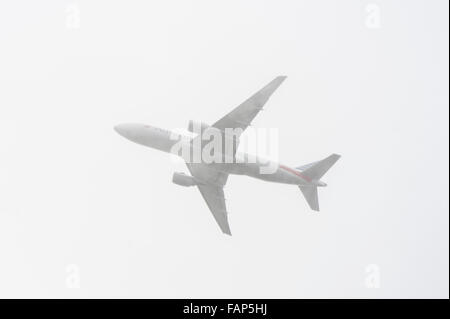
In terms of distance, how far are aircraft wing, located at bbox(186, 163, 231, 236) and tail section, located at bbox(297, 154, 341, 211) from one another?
31.5ft

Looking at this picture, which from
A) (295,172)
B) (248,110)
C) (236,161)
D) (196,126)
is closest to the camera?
(248,110)

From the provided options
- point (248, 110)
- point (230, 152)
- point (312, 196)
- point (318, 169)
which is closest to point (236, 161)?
point (230, 152)

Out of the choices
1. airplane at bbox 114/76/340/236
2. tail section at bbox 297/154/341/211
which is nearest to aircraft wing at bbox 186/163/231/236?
airplane at bbox 114/76/340/236

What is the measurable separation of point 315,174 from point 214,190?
12796 mm

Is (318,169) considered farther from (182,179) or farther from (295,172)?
(182,179)

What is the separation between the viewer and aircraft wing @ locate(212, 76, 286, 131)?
63.5 metres

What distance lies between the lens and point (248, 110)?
65.3 metres

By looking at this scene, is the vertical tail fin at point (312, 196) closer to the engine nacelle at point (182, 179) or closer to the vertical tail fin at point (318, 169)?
the vertical tail fin at point (318, 169)

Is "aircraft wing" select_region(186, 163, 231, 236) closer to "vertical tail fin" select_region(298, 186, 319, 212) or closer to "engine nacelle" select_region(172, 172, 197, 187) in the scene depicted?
"engine nacelle" select_region(172, 172, 197, 187)

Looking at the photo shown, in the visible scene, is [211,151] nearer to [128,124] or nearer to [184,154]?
[184,154]

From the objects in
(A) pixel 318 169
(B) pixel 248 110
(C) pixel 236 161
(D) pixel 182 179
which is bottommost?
(D) pixel 182 179

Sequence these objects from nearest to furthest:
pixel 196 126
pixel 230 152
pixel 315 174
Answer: pixel 196 126 → pixel 230 152 → pixel 315 174

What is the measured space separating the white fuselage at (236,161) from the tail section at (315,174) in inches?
15.2

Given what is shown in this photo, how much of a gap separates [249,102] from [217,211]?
17.4m
